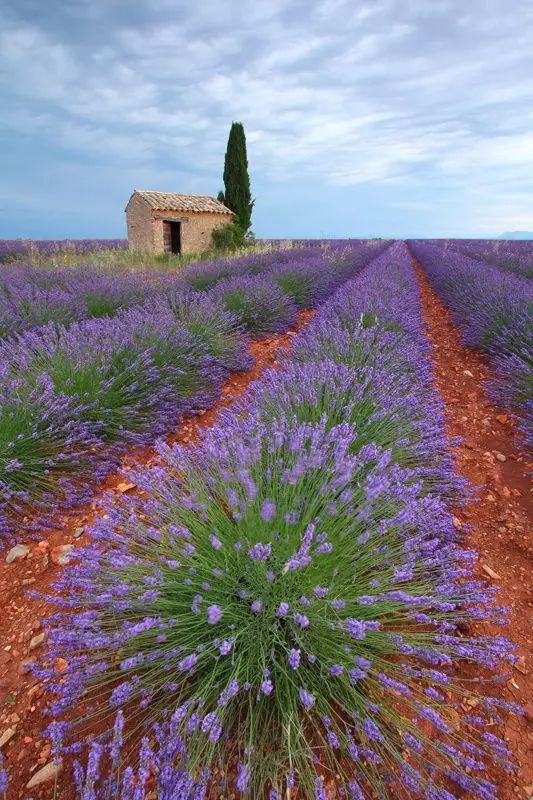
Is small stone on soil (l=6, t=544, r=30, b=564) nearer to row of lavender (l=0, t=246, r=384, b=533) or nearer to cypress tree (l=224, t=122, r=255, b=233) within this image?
row of lavender (l=0, t=246, r=384, b=533)

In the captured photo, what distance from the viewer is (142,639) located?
1354 mm

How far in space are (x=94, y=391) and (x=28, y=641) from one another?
1690 mm

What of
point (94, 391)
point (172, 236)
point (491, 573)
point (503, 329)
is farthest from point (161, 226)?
point (491, 573)

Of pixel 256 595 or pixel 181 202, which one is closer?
pixel 256 595

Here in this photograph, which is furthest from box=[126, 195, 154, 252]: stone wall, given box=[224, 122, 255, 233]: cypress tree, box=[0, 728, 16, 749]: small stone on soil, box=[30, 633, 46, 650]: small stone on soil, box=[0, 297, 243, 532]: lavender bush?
box=[0, 728, 16, 749]: small stone on soil

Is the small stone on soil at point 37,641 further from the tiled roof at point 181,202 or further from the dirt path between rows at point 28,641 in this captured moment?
the tiled roof at point 181,202

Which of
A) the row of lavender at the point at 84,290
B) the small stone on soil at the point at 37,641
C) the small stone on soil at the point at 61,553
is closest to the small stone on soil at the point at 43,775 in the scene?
the small stone on soil at the point at 37,641

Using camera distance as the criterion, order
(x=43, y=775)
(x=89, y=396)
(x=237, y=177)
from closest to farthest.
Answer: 1. (x=43, y=775)
2. (x=89, y=396)
3. (x=237, y=177)

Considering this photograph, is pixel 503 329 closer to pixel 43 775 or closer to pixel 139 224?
pixel 43 775

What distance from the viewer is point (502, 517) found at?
2389 millimetres

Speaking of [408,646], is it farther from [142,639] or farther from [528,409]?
[528,409]

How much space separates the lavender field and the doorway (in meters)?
13.2

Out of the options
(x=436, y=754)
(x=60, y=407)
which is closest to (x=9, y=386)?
(x=60, y=407)

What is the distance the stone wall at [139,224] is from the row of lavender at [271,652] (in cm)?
1480
